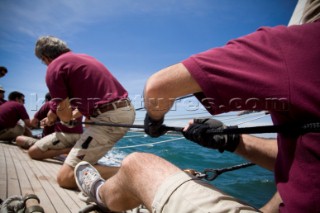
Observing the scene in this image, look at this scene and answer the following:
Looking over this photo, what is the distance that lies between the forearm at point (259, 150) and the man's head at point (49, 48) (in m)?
2.84

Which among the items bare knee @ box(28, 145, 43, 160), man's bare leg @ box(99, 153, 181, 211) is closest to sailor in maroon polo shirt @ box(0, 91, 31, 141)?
bare knee @ box(28, 145, 43, 160)

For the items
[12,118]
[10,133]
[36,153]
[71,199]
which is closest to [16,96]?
[12,118]

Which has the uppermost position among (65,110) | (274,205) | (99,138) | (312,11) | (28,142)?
(312,11)

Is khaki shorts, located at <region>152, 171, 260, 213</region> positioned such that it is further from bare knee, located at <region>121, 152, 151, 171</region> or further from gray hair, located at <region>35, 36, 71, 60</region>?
gray hair, located at <region>35, 36, 71, 60</region>

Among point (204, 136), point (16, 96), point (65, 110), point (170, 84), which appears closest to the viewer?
point (170, 84)

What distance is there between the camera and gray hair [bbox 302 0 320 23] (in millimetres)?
896

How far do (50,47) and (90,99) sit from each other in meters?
1.07

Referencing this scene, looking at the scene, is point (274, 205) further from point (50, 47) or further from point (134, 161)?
point (50, 47)

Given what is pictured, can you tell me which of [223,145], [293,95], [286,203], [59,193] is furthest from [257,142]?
[59,193]

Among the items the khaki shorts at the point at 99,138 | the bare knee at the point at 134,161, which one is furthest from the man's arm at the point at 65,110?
the bare knee at the point at 134,161

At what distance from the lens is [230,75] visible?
92 centimetres

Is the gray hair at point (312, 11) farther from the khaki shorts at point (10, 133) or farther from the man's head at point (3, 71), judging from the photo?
the man's head at point (3, 71)

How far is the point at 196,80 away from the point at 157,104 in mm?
320

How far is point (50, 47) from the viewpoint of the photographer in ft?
10.9
